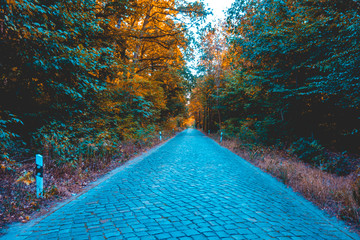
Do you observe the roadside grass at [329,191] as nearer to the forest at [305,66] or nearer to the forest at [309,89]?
the forest at [309,89]

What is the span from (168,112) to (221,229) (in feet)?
80.9

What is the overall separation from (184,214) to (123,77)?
7975mm

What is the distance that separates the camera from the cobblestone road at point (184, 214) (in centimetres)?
280

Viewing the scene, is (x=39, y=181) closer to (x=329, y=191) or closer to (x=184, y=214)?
(x=184, y=214)

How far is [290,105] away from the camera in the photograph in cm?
931

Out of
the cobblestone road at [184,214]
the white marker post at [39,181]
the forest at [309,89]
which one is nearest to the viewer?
the cobblestone road at [184,214]

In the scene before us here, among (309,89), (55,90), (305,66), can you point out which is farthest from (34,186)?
(309,89)

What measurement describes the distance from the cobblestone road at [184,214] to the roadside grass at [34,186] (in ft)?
1.33

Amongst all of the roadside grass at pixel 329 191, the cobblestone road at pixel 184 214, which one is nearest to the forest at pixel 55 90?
the cobblestone road at pixel 184 214

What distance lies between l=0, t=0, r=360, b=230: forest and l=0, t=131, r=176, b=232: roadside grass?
0.04 meters

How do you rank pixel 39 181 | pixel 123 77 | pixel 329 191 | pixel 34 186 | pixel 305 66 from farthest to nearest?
pixel 123 77
pixel 305 66
pixel 329 191
pixel 34 186
pixel 39 181

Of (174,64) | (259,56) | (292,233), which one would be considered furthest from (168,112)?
(292,233)

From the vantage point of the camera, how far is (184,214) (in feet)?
11.1

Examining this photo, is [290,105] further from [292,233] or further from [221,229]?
[221,229]
